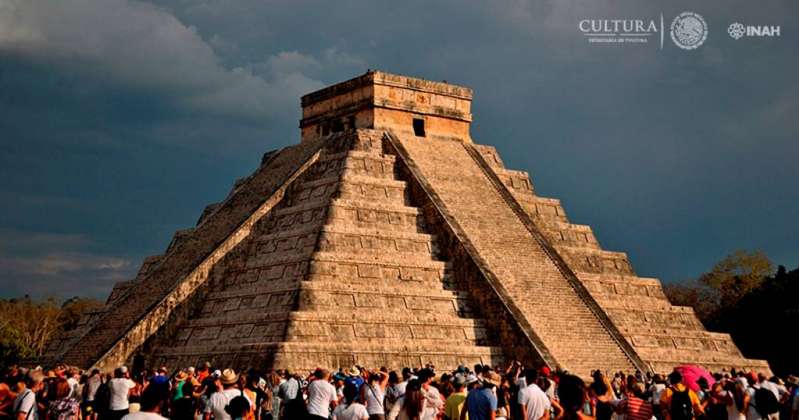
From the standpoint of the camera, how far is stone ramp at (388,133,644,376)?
2819cm

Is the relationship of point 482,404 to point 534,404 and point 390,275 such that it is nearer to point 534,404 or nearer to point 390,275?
point 534,404

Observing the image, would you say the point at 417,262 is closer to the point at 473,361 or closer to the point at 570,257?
the point at 473,361

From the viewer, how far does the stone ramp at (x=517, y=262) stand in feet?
92.5

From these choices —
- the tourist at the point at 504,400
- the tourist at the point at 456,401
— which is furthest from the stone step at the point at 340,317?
the tourist at the point at 456,401

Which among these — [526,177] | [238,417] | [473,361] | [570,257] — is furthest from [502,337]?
[238,417]

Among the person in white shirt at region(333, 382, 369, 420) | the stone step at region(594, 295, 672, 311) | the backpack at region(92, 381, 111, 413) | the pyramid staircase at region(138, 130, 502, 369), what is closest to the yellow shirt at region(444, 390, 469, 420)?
the person in white shirt at region(333, 382, 369, 420)

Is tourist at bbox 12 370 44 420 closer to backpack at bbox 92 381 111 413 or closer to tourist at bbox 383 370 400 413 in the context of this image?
backpack at bbox 92 381 111 413

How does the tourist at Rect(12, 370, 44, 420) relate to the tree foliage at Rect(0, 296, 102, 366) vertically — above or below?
below

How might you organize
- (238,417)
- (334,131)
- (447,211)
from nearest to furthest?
(238,417)
(447,211)
(334,131)

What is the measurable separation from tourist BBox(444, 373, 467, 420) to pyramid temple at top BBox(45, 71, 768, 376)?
11328 millimetres

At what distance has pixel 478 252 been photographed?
30.3 metres

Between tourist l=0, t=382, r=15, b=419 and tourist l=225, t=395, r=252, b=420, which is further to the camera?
tourist l=0, t=382, r=15, b=419

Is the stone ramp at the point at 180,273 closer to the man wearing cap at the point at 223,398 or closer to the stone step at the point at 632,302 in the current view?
the stone step at the point at 632,302

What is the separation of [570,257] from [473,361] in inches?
310
